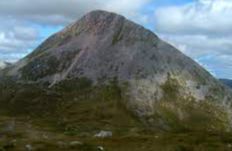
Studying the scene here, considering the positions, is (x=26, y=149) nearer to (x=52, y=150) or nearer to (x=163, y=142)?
(x=52, y=150)

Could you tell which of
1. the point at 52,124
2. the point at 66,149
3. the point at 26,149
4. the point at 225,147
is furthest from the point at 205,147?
the point at 52,124

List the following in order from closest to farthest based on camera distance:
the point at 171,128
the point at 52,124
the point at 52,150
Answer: the point at 52,150, the point at 52,124, the point at 171,128

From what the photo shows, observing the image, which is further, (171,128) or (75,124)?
(171,128)

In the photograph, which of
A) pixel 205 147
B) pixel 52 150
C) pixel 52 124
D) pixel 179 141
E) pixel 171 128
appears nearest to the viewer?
pixel 52 150

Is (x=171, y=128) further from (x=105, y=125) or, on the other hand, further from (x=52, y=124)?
(x=52, y=124)

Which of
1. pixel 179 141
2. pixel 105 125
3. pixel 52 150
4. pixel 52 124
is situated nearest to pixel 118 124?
pixel 105 125

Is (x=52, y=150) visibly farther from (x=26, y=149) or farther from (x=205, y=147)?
(x=205, y=147)

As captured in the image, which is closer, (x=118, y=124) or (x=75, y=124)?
(x=75, y=124)
